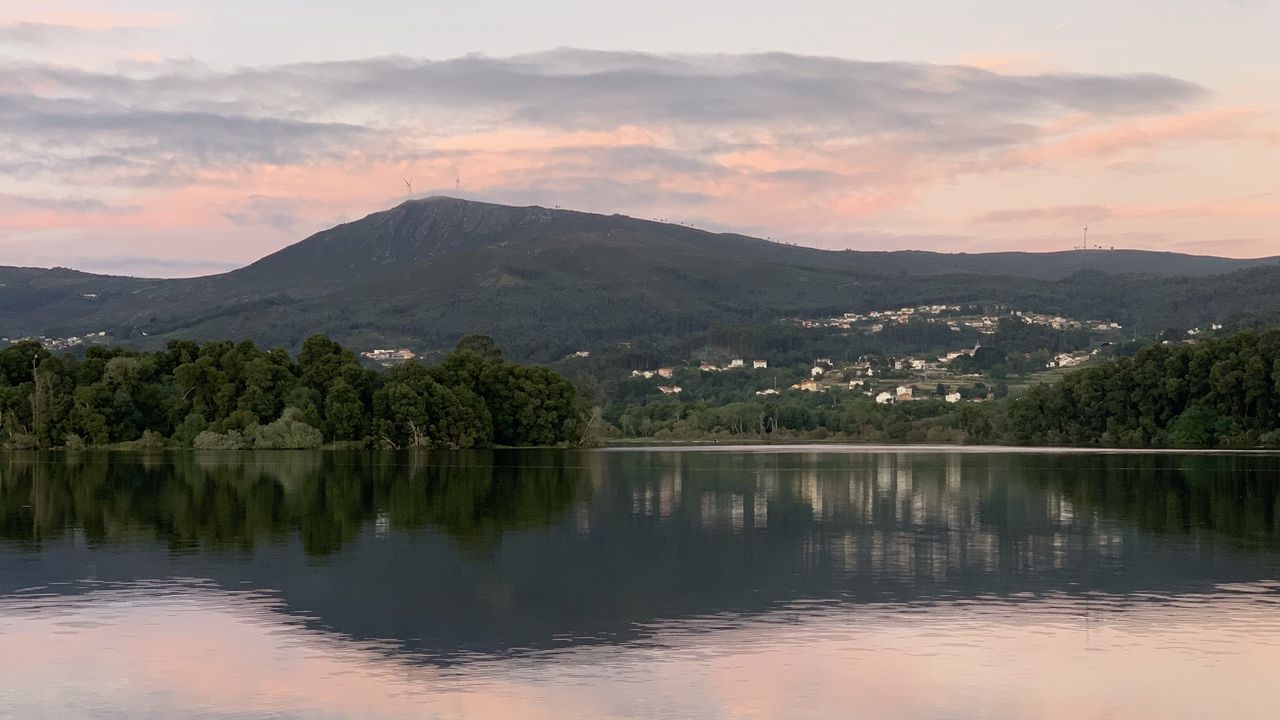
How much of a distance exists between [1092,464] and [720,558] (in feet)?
246

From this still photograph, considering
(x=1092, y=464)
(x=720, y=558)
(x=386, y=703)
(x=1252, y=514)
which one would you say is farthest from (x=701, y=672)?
(x=1092, y=464)

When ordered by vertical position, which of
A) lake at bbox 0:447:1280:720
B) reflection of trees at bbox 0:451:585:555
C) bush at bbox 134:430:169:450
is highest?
lake at bbox 0:447:1280:720

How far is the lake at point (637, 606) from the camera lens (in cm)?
2508

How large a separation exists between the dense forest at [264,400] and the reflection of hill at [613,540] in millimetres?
55086

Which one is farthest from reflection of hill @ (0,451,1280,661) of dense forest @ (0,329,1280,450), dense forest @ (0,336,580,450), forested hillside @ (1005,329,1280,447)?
forested hillside @ (1005,329,1280,447)

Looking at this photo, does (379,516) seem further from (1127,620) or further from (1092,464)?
(1092,464)

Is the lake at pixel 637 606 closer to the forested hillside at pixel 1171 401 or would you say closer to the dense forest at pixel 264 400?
the dense forest at pixel 264 400

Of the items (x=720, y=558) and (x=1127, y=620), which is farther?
(x=720, y=558)

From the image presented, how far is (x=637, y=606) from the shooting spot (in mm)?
34844

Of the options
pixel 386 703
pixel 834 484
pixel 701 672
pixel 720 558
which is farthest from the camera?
pixel 834 484

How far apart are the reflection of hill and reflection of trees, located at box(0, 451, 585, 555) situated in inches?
9.6

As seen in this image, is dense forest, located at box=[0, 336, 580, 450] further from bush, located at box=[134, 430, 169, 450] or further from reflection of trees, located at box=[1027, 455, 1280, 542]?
reflection of trees, located at box=[1027, 455, 1280, 542]

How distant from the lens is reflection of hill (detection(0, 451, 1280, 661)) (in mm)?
35656

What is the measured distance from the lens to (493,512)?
207ft
